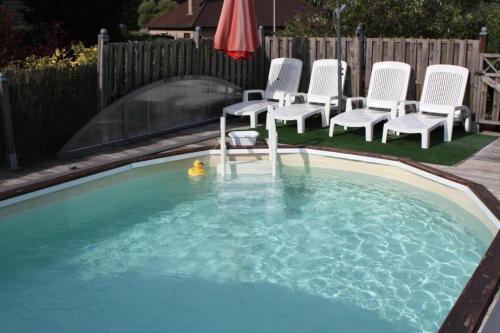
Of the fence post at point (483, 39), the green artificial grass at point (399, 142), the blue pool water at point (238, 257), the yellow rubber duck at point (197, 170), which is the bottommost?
the blue pool water at point (238, 257)

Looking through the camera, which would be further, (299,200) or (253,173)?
(253,173)

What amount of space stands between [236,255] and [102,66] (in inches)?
176

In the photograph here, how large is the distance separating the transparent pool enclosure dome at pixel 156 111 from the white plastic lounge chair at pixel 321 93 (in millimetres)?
1416

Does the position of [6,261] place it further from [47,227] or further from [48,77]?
[48,77]

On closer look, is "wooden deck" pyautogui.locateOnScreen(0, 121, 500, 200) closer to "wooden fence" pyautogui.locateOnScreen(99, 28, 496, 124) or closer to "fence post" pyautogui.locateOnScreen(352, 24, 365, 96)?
"wooden fence" pyautogui.locateOnScreen(99, 28, 496, 124)

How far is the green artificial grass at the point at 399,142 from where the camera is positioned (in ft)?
29.9

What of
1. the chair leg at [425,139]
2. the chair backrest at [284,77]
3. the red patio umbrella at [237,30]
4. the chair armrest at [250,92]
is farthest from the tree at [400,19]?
the chair leg at [425,139]

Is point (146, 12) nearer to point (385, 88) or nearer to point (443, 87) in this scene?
point (385, 88)

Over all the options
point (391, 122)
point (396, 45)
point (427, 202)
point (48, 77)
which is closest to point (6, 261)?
point (48, 77)

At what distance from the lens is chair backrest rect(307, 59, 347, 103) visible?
11.9m

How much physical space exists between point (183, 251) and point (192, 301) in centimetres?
117

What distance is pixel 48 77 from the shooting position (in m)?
8.73

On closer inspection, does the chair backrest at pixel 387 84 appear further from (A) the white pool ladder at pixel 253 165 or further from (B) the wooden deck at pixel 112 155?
(A) the white pool ladder at pixel 253 165

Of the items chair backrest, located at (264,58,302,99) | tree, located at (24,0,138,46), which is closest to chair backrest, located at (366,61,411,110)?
chair backrest, located at (264,58,302,99)
